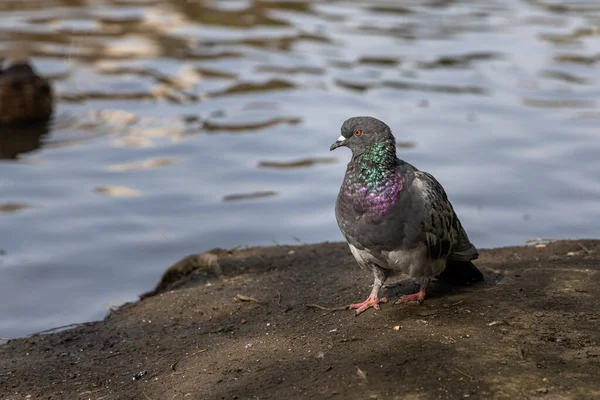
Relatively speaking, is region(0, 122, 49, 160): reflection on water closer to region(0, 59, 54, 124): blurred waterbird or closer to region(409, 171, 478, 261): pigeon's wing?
region(0, 59, 54, 124): blurred waterbird

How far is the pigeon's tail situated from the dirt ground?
9cm

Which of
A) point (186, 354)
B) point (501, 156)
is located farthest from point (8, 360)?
point (501, 156)

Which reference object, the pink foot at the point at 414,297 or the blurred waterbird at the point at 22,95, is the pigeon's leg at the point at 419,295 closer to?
the pink foot at the point at 414,297

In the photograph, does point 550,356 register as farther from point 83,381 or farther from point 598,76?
point 598,76

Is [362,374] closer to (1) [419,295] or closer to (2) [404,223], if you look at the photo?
(2) [404,223]

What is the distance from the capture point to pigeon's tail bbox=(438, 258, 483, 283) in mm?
5773

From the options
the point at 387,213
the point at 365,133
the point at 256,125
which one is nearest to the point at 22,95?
the point at 256,125

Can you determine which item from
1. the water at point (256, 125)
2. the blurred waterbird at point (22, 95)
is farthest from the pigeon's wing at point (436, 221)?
the blurred waterbird at point (22, 95)

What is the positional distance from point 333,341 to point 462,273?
1215 millimetres

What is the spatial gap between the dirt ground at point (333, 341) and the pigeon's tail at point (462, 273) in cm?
9

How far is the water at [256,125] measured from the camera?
28.3ft

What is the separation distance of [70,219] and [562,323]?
5.51 m

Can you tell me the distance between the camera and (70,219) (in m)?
9.09

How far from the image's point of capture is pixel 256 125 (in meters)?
11.9
